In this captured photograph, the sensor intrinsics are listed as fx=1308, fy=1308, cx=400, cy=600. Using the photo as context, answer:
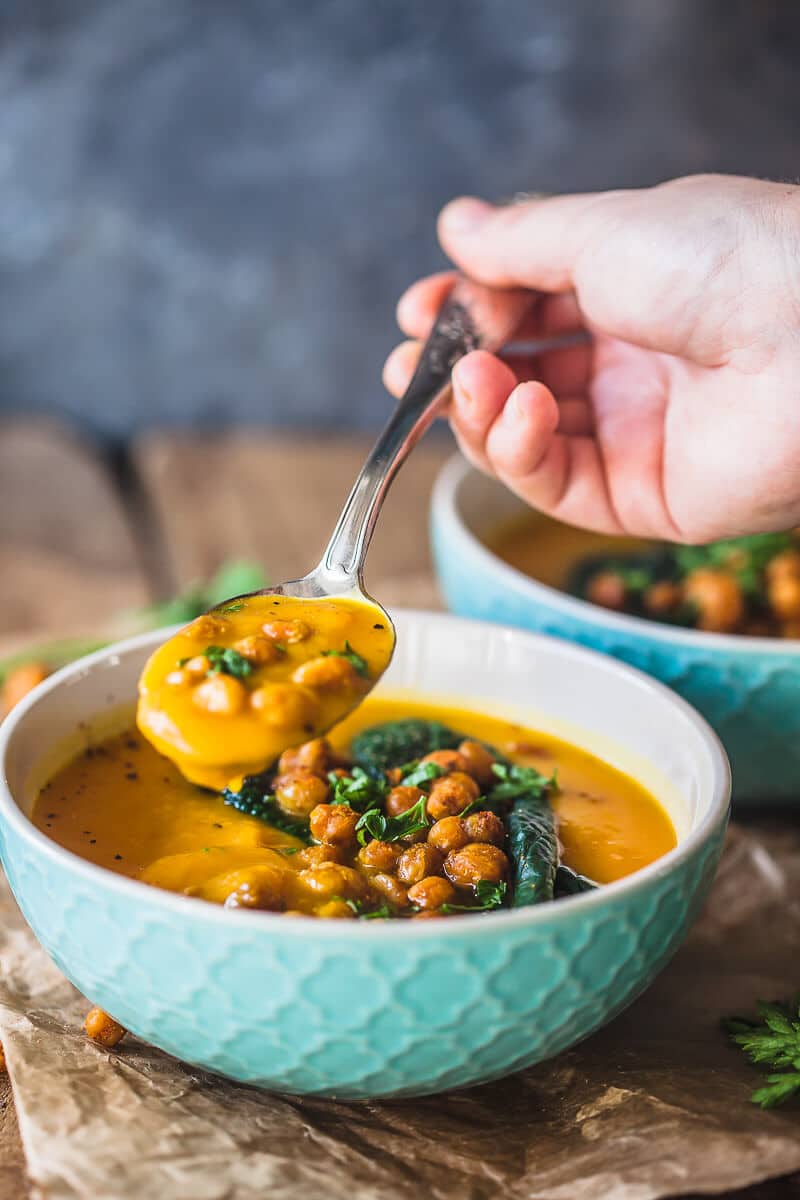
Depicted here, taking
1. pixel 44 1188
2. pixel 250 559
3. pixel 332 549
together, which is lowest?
pixel 250 559

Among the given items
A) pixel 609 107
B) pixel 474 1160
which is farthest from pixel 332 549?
pixel 609 107

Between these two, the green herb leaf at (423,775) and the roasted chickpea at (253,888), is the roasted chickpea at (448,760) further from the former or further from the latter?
the roasted chickpea at (253,888)

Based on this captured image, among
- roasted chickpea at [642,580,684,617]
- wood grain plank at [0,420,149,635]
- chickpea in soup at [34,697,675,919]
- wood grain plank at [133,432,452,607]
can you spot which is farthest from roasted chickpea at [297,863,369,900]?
wood grain plank at [0,420,149,635]

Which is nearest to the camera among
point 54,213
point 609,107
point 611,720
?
point 611,720

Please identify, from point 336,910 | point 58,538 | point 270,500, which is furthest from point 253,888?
point 58,538

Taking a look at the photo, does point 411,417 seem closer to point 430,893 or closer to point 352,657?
point 352,657

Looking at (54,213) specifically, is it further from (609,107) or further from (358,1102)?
(358,1102)

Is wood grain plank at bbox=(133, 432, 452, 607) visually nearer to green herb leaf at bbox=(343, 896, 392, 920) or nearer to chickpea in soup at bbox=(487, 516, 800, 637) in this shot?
chickpea in soup at bbox=(487, 516, 800, 637)
